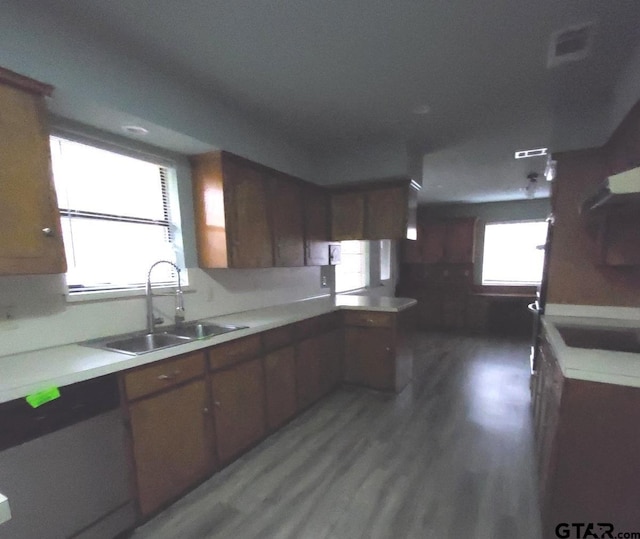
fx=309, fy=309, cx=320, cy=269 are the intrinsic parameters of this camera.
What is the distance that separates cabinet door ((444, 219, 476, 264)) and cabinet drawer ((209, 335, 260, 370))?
16.0ft

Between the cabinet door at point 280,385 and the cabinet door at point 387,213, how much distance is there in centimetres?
156

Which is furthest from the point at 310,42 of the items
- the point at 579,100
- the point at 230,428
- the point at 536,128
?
the point at 230,428

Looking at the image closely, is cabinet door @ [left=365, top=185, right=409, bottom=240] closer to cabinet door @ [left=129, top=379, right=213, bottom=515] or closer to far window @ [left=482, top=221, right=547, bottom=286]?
cabinet door @ [left=129, top=379, right=213, bottom=515]

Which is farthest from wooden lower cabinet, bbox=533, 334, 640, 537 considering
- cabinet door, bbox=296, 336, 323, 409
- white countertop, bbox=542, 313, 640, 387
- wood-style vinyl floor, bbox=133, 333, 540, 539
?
cabinet door, bbox=296, 336, 323, 409

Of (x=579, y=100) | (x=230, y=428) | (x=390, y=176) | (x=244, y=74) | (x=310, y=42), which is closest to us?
(x=310, y=42)

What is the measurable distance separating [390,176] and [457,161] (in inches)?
41.3

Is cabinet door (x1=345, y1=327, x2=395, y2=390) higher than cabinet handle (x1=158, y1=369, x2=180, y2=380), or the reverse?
cabinet handle (x1=158, y1=369, x2=180, y2=380)

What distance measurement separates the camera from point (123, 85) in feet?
5.53

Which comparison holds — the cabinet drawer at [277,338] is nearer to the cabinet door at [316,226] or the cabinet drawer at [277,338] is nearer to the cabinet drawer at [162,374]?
the cabinet drawer at [162,374]

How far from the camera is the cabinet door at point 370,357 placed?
123 inches

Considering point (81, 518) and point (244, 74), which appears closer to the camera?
point (81, 518)

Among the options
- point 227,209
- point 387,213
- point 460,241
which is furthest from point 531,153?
point 227,209

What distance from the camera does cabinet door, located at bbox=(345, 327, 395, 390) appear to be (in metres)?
3.11

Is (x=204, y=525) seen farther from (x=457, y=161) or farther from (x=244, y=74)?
(x=457, y=161)
